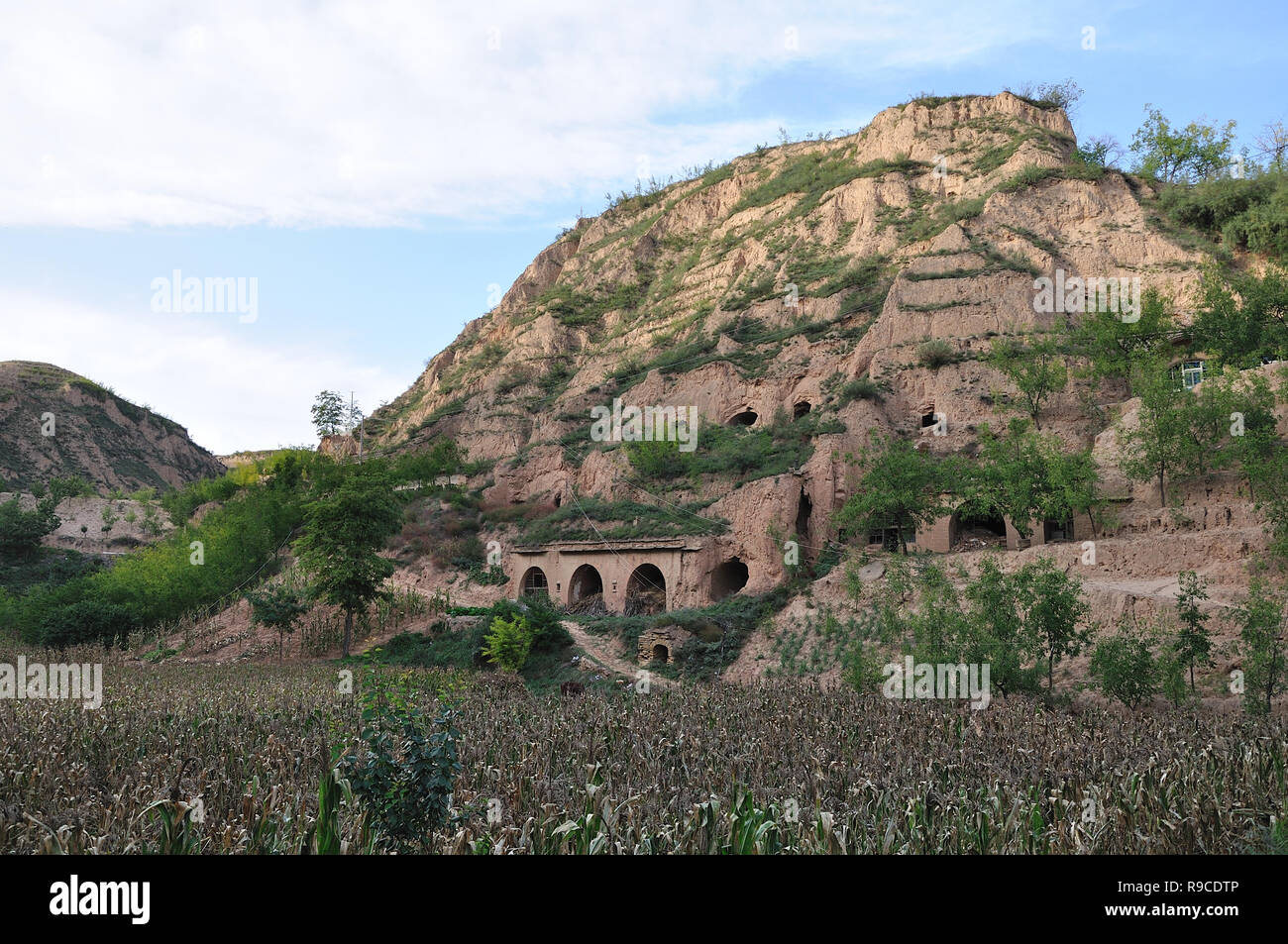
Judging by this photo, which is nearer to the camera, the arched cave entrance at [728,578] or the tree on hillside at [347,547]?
the tree on hillside at [347,547]

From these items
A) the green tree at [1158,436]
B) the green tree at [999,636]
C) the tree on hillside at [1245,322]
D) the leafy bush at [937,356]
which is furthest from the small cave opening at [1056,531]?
the green tree at [999,636]

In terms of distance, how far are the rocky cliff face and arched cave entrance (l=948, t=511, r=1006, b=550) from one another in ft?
11.1

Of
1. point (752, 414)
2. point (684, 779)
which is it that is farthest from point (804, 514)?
point (684, 779)

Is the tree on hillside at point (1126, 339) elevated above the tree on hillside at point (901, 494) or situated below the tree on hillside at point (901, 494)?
above

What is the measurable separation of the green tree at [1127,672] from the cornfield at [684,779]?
63cm

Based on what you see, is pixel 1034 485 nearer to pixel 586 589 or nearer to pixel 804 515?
pixel 804 515

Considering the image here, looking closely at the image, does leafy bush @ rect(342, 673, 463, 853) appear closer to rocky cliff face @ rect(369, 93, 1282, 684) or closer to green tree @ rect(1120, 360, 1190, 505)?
rocky cliff face @ rect(369, 93, 1282, 684)

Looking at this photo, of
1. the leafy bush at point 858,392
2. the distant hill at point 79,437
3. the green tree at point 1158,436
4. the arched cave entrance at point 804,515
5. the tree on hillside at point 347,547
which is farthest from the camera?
the distant hill at point 79,437

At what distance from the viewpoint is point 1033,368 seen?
3284 centimetres

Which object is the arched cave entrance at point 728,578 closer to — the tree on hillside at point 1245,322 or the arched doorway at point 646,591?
the arched doorway at point 646,591

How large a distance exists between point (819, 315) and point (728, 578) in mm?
19601

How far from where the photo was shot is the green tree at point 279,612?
30562 mm

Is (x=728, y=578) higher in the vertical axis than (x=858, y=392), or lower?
lower
